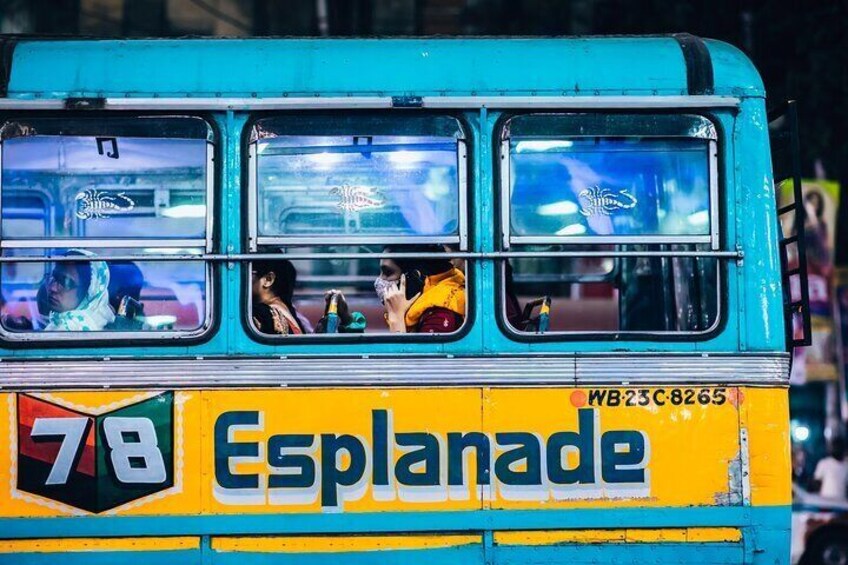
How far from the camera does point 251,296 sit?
17.4ft

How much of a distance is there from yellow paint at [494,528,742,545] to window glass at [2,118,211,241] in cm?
206

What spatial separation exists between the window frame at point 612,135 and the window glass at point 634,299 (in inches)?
6.8

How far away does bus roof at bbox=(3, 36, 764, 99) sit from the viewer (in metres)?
5.36

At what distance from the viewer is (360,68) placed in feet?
17.8

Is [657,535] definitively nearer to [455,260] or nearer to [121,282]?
[455,260]

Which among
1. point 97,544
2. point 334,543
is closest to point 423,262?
point 334,543

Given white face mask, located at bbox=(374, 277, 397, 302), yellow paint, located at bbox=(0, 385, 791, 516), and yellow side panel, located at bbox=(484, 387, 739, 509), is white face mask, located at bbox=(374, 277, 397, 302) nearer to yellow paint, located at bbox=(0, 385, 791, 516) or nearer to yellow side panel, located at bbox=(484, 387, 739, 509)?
yellow paint, located at bbox=(0, 385, 791, 516)

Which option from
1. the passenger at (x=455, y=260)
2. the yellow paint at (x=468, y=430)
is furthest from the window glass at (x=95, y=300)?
the passenger at (x=455, y=260)

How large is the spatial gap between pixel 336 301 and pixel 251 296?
1.95 ft

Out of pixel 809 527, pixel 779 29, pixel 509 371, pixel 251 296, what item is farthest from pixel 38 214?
pixel 779 29

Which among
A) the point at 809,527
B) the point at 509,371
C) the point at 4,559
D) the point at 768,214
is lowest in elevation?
the point at 809,527

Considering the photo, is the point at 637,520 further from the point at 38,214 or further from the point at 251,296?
the point at 38,214

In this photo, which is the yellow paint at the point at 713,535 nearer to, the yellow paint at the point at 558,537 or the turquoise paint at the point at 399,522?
the turquoise paint at the point at 399,522

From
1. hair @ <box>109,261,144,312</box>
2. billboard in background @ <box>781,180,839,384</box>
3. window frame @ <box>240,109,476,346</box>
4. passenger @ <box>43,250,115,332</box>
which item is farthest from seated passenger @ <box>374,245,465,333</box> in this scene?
billboard in background @ <box>781,180,839,384</box>
